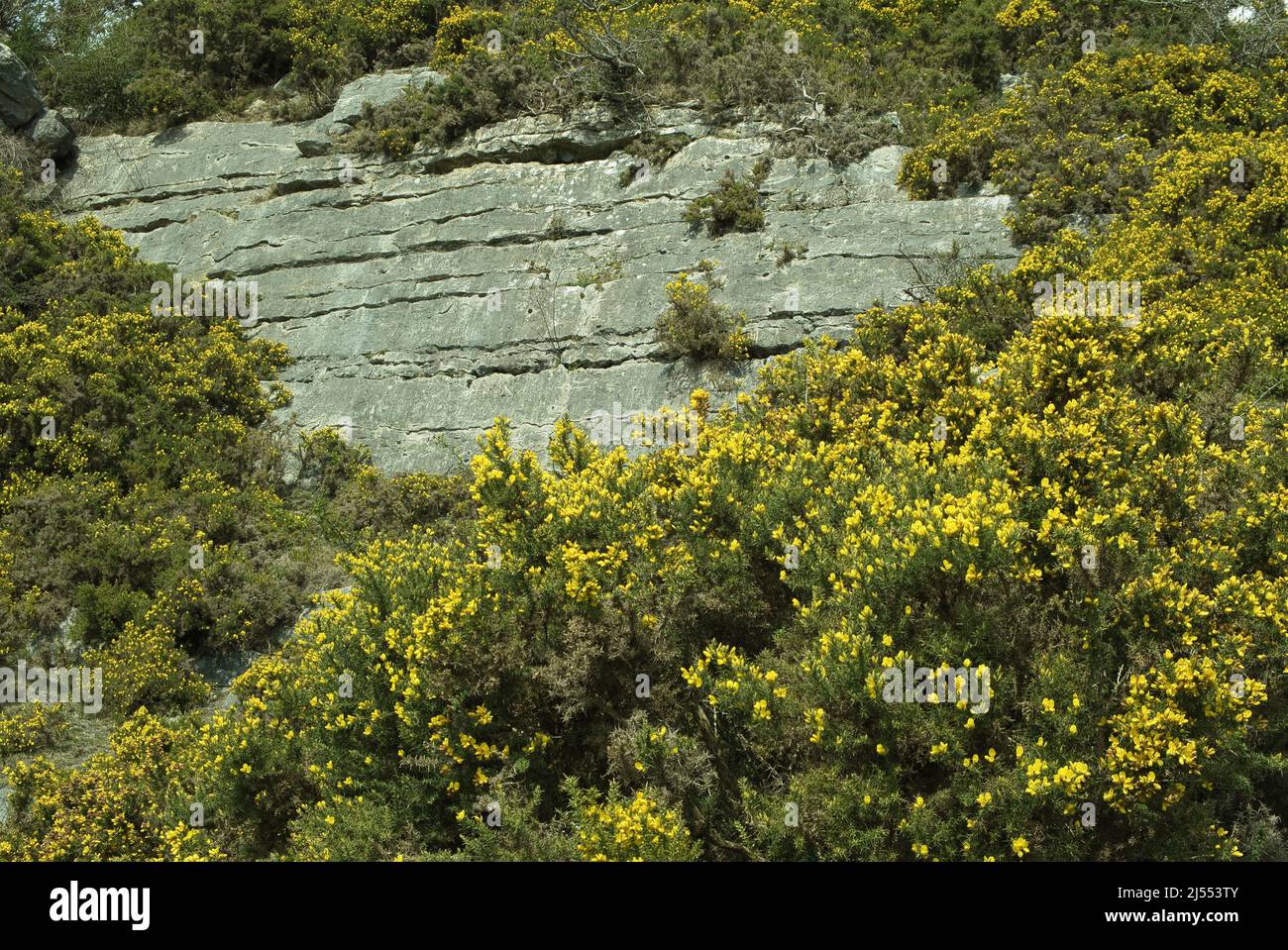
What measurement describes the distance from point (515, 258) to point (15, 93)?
39.9ft

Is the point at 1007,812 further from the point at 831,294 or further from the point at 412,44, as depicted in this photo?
the point at 412,44

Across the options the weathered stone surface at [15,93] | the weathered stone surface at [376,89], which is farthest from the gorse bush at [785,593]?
the weathered stone surface at [15,93]

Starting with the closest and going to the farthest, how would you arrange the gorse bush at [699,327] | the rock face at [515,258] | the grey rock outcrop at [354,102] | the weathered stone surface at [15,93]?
1. the gorse bush at [699,327]
2. the rock face at [515,258]
3. the grey rock outcrop at [354,102]
4. the weathered stone surface at [15,93]

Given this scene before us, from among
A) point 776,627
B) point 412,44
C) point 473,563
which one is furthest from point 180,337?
point 776,627

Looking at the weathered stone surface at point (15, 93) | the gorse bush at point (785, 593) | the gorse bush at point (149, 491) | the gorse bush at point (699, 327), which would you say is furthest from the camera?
the weathered stone surface at point (15, 93)

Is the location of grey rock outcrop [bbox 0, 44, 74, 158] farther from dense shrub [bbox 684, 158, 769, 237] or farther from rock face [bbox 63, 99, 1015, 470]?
dense shrub [bbox 684, 158, 769, 237]

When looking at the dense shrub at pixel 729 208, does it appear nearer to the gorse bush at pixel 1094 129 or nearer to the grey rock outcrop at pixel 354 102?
the gorse bush at pixel 1094 129

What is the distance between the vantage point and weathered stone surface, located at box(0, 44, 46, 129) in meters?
18.8

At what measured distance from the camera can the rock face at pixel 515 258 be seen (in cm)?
1309

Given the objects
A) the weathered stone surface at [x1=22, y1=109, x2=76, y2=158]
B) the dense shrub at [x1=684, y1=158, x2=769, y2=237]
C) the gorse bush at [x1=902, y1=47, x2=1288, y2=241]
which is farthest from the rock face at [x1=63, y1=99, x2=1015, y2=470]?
the weathered stone surface at [x1=22, y1=109, x2=76, y2=158]

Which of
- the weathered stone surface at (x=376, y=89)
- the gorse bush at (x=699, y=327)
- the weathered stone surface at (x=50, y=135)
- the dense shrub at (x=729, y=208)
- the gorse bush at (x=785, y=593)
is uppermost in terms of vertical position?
the weathered stone surface at (x=376, y=89)

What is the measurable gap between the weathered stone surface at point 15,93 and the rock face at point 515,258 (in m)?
3.54

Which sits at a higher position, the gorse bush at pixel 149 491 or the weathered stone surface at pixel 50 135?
the weathered stone surface at pixel 50 135

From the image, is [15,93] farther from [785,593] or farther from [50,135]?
[785,593]
